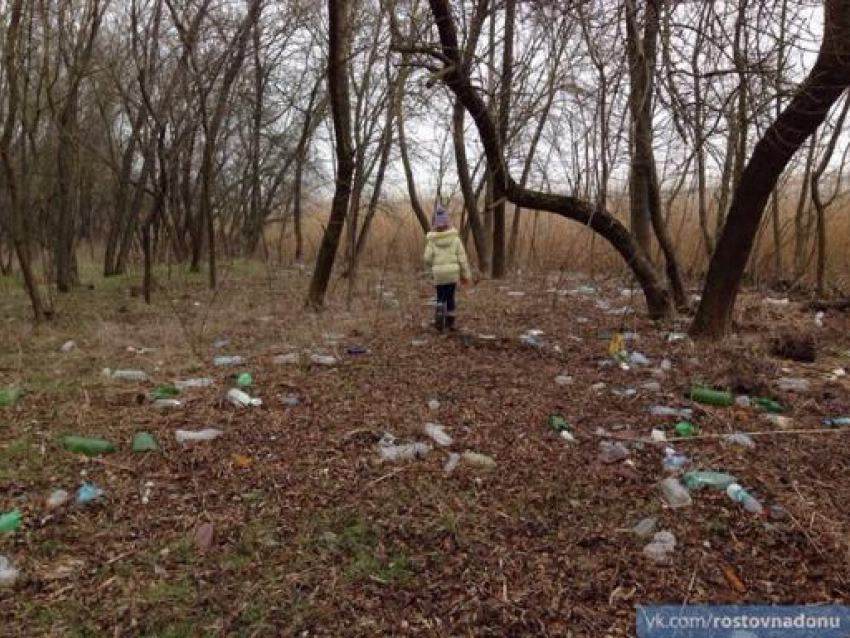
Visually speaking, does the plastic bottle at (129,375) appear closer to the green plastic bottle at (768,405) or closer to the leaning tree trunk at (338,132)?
the leaning tree trunk at (338,132)

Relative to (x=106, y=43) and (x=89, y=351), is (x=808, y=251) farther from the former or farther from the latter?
(x=106, y=43)

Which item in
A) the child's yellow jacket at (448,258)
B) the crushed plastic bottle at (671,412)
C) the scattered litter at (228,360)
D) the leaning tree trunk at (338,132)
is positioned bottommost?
the crushed plastic bottle at (671,412)

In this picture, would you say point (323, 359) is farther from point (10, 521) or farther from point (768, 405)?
point (768, 405)

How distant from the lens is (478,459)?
3.02m

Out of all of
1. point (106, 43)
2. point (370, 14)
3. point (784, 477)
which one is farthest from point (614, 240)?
point (106, 43)

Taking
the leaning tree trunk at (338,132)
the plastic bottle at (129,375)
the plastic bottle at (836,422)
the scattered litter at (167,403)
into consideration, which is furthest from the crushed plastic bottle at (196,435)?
the leaning tree trunk at (338,132)

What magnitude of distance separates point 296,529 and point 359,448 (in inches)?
27.3

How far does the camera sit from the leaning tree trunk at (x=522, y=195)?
17.4ft

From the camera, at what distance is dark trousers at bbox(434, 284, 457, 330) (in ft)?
18.5

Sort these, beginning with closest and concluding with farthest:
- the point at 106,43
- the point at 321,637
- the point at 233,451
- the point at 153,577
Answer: the point at 321,637
the point at 153,577
the point at 233,451
the point at 106,43

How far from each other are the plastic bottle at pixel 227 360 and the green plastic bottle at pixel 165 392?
0.60 meters

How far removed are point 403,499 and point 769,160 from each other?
12.1ft

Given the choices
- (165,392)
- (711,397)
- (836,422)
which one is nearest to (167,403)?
(165,392)

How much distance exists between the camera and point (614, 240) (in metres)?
5.95
